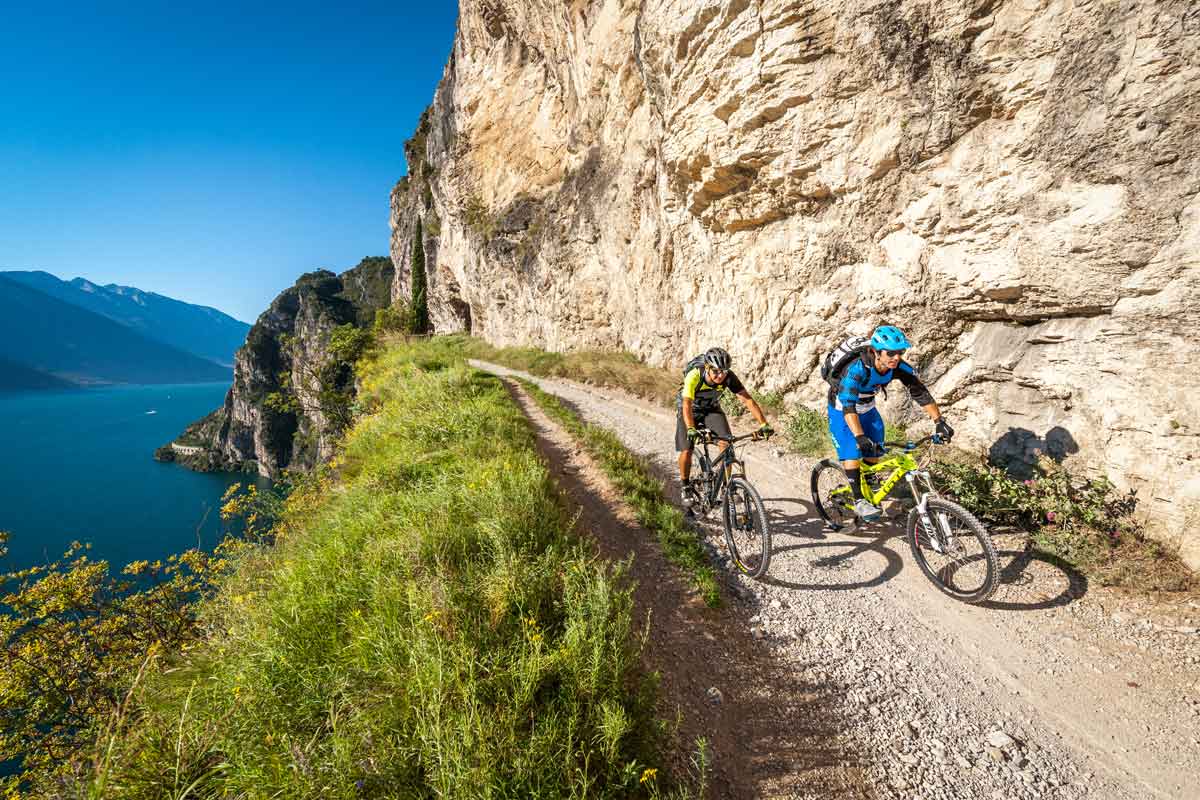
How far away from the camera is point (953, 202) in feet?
23.7

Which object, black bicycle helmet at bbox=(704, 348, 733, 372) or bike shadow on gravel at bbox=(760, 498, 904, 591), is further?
black bicycle helmet at bbox=(704, 348, 733, 372)

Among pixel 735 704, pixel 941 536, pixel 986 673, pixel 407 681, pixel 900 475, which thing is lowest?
pixel 735 704

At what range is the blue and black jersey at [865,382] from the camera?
503 centimetres

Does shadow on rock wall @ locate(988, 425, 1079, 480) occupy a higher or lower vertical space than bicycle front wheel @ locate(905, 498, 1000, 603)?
higher

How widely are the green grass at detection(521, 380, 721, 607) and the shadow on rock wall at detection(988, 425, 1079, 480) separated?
15.5ft

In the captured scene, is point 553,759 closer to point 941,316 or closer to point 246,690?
point 246,690

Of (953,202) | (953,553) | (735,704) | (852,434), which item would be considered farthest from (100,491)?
(953,202)

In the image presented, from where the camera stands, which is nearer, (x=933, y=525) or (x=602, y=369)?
(x=933, y=525)

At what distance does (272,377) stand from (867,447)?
10220 cm

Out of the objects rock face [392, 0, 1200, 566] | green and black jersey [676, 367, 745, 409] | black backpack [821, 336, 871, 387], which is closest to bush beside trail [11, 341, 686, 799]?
green and black jersey [676, 367, 745, 409]

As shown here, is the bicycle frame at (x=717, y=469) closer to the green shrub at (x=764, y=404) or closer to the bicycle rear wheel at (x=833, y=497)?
the bicycle rear wheel at (x=833, y=497)

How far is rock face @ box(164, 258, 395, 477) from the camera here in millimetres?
77000

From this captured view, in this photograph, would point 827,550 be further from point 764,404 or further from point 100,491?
point 100,491

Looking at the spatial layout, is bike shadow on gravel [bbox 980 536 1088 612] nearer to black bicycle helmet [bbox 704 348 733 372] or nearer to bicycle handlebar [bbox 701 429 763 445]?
bicycle handlebar [bbox 701 429 763 445]
